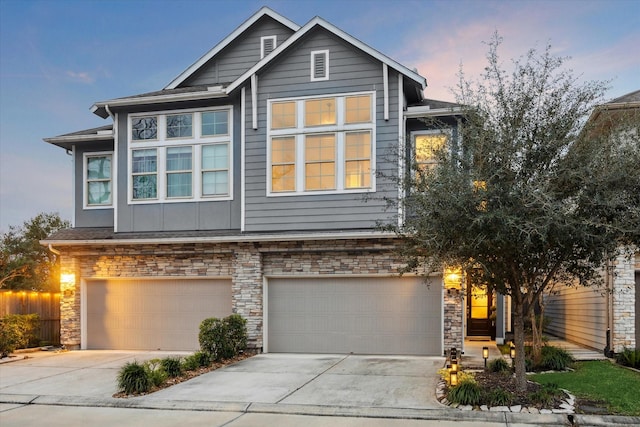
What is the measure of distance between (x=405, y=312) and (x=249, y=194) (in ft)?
15.9

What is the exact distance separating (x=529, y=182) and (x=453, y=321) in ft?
20.2

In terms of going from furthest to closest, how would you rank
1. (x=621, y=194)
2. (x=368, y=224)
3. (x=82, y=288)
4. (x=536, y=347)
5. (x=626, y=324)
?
(x=82, y=288)
(x=368, y=224)
(x=626, y=324)
(x=536, y=347)
(x=621, y=194)

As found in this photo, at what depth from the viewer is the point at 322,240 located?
14.1m

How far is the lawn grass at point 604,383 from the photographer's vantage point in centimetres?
828

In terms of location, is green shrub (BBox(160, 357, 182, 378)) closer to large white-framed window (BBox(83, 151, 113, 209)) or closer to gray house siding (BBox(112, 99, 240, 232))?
gray house siding (BBox(112, 99, 240, 232))

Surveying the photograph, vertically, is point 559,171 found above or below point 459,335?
above

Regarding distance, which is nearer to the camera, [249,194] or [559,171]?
[559,171]

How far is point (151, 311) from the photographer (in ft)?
50.7

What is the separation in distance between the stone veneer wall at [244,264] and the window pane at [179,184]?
1369 mm

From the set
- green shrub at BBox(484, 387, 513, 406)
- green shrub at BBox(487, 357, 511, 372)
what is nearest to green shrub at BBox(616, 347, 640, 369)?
green shrub at BBox(487, 357, 511, 372)

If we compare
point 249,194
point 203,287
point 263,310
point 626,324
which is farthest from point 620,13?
point 203,287

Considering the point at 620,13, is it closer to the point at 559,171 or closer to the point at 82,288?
the point at 559,171

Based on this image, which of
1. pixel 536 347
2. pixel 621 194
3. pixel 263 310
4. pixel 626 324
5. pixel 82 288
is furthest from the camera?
pixel 82 288

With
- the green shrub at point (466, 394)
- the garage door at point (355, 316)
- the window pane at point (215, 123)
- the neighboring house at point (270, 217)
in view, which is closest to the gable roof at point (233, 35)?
the neighboring house at point (270, 217)
